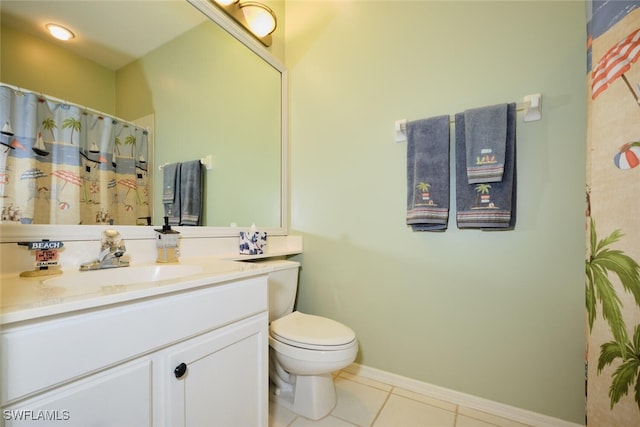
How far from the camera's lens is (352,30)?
166 centimetres

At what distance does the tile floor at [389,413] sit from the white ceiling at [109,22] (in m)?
1.76

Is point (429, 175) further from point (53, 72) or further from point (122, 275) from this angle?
point (53, 72)

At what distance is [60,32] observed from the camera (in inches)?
36.6

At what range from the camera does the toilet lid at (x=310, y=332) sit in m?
1.18

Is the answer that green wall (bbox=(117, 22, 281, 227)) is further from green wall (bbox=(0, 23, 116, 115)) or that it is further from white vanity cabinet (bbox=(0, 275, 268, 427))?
white vanity cabinet (bbox=(0, 275, 268, 427))

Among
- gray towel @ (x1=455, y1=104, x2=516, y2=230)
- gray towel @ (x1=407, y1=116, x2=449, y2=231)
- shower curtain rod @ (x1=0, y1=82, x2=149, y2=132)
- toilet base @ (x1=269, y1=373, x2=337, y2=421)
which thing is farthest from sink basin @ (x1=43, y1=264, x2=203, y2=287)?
gray towel @ (x1=455, y1=104, x2=516, y2=230)

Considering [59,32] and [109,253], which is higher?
[59,32]

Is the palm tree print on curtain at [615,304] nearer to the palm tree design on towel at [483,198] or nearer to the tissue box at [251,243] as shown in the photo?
the palm tree design on towel at [483,198]

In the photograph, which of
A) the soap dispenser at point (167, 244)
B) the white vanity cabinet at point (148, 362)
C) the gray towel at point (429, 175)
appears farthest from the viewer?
the gray towel at point (429, 175)

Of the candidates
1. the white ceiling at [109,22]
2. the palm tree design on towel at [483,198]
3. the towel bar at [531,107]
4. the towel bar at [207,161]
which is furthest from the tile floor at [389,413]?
the white ceiling at [109,22]

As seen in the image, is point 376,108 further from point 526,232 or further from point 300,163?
point 526,232

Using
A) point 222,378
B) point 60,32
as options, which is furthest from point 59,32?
point 222,378

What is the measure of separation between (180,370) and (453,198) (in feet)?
4.46

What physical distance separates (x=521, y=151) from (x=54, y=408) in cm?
177
